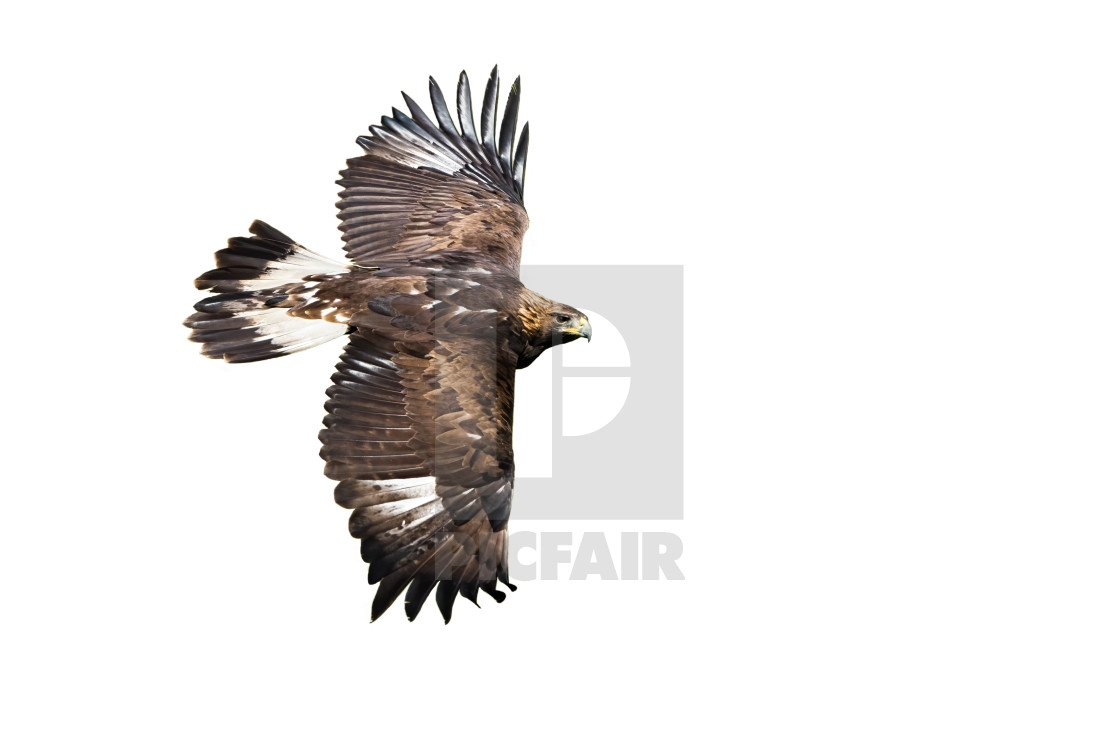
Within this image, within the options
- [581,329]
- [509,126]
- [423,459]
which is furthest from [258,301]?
[509,126]

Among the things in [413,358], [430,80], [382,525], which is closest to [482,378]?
[413,358]

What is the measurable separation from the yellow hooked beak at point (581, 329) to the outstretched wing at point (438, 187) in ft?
2.55

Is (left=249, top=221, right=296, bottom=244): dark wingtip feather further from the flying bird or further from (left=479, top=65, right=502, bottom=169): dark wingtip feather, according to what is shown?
(left=479, top=65, right=502, bottom=169): dark wingtip feather

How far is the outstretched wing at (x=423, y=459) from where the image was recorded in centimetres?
772

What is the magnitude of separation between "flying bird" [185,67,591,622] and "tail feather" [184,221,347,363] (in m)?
0.01

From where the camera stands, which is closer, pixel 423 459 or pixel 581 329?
pixel 423 459

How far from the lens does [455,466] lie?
789 cm

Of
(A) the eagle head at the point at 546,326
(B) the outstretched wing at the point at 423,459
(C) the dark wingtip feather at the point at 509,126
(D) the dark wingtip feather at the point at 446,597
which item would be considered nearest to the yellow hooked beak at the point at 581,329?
(A) the eagle head at the point at 546,326

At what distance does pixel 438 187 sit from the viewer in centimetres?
1022

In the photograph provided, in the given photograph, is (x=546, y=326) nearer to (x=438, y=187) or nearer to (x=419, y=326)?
(x=419, y=326)

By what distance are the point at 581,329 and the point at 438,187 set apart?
1896mm

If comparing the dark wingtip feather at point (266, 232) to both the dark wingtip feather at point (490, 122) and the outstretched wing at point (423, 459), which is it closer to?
the outstretched wing at point (423, 459)

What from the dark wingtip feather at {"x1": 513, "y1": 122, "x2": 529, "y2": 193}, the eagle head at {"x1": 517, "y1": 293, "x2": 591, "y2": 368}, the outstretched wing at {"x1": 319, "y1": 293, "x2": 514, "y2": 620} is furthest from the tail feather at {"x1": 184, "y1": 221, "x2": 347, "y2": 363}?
the dark wingtip feather at {"x1": 513, "y1": 122, "x2": 529, "y2": 193}

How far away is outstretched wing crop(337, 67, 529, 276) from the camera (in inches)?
384
